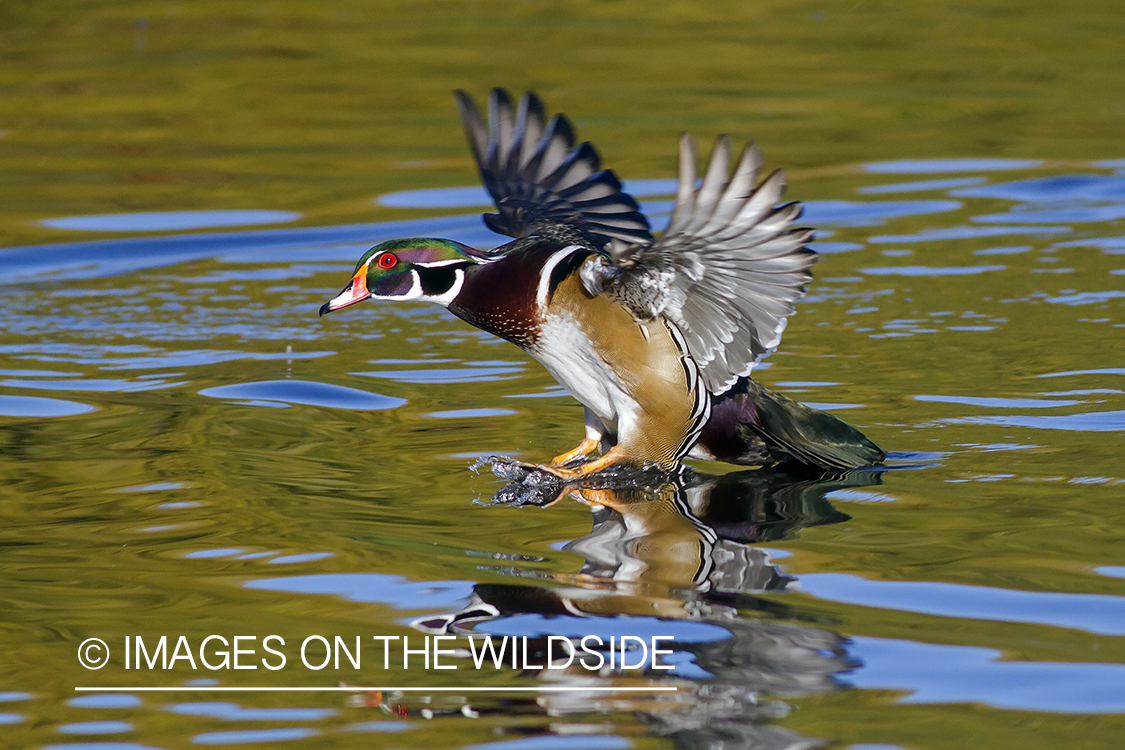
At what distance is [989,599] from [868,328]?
3684mm

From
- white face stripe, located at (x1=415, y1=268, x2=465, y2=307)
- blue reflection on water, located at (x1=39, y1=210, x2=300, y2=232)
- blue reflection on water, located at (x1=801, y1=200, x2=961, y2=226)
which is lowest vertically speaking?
white face stripe, located at (x1=415, y1=268, x2=465, y2=307)

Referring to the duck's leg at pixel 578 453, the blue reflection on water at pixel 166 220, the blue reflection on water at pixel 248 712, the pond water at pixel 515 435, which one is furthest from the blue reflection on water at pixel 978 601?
the blue reflection on water at pixel 166 220

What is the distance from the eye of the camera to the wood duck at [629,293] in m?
5.00

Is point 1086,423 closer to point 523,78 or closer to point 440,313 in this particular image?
point 440,313

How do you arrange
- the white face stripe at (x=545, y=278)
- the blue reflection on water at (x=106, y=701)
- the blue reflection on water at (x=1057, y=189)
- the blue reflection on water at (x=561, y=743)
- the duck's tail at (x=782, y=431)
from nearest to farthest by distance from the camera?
1. the blue reflection on water at (x=561, y=743)
2. the blue reflection on water at (x=106, y=701)
3. the white face stripe at (x=545, y=278)
4. the duck's tail at (x=782, y=431)
5. the blue reflection on water at (x=1057, y=189)

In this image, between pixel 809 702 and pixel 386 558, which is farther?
pixel 386 558

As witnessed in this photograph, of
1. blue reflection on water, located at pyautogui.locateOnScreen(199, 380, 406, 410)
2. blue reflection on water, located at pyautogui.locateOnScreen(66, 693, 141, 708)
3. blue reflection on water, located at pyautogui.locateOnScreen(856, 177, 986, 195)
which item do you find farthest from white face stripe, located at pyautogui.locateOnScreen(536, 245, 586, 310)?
blue reflection on water, located at pyautogui.locateOnScreen(856, 177, 986, 195)

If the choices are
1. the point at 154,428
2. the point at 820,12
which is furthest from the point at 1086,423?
the point at 820,12

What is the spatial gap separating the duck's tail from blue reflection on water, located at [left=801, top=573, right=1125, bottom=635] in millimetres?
1118

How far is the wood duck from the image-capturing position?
197 inches

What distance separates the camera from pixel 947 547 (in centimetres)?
483

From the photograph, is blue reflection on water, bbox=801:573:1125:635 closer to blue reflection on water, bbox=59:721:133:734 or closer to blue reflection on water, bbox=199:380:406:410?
blue reflection on water, bbox=59:721:133:734

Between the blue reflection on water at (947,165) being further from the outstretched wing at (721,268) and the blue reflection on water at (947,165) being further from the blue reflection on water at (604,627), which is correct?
the blue reflection on water at (604,627)

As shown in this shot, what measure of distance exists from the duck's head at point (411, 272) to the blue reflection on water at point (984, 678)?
7.15ft
